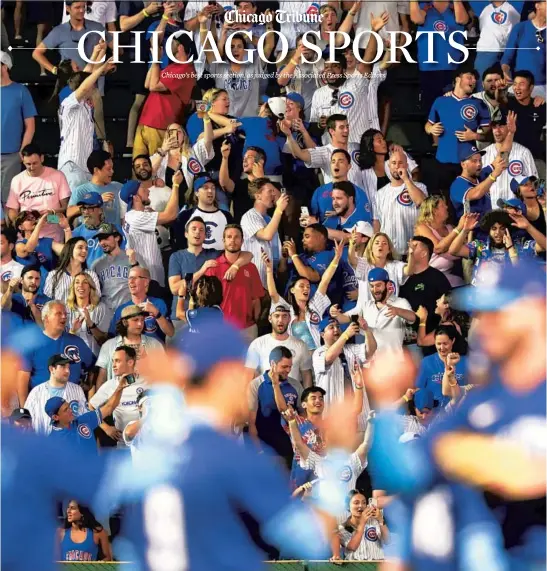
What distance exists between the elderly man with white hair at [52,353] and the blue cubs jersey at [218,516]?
817 millimetres

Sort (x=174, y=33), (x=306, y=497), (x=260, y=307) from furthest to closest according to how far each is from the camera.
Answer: (x=174, y=33) < (x=260, y=307) < (x=306, y=497)

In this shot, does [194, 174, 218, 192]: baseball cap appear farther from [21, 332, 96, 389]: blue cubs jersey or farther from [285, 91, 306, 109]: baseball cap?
[21, 332, 96, 389]: blue cubs jersey

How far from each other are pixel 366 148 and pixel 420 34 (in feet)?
3.30

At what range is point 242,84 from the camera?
415 inches

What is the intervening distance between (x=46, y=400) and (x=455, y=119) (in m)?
3.26

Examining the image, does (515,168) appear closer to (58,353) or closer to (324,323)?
(324,323)

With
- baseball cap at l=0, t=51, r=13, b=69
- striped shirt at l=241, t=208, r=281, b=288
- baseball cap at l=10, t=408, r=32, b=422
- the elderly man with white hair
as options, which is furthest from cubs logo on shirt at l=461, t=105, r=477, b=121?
baseball cap at l=10, t=408, r=32, b=422

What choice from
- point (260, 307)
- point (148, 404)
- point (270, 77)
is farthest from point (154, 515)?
point (270, 77)

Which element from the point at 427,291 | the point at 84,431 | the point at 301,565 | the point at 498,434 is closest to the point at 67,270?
the point at 84,431

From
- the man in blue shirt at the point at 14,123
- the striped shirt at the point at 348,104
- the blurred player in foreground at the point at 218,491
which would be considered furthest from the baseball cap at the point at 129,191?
the striped shirt at the point at 348,104

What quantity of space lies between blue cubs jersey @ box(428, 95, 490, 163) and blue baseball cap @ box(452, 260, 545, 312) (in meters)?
0.93

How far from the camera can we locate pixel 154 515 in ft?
29.9

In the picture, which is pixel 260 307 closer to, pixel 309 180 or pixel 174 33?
pixel 309 180

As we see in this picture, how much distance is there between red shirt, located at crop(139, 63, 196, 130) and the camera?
34.2 ft
